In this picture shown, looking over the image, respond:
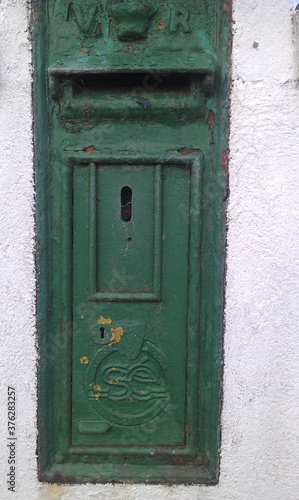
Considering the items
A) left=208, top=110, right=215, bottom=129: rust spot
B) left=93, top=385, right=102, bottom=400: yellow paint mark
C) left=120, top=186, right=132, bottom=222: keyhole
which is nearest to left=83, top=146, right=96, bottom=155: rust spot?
left=120, top=186, right=132, bottom=222: keyhole

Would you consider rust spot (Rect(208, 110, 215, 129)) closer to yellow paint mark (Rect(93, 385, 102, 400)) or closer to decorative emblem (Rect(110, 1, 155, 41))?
decorative emblem (Rect(110, 1, 155, 41))

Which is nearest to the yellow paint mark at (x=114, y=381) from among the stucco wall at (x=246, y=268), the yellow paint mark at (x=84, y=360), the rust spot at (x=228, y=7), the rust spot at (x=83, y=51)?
the yellow paint mark at (x=84, y=360)

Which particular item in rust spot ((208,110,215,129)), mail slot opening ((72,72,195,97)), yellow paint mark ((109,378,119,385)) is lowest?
yellow paint mark ((109,378,119,385))

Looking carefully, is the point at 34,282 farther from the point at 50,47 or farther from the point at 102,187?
the point at 50,47

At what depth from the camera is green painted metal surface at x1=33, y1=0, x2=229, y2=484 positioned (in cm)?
157

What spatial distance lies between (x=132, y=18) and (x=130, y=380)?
1252 mm

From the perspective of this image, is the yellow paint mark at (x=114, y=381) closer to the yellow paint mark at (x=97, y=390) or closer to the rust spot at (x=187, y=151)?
the yellow paint mark at (x=97, y=390)

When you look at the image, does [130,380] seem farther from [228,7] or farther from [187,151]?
[228,7]

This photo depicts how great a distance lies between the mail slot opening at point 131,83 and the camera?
1572mm

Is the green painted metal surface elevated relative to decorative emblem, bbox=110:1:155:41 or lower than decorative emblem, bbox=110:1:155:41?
lower

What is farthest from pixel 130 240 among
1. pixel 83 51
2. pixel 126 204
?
pixel 83 51

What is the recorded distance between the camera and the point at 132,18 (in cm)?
151

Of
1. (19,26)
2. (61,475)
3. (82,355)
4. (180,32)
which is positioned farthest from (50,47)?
(61,475)

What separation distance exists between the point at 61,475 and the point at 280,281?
1084mm
